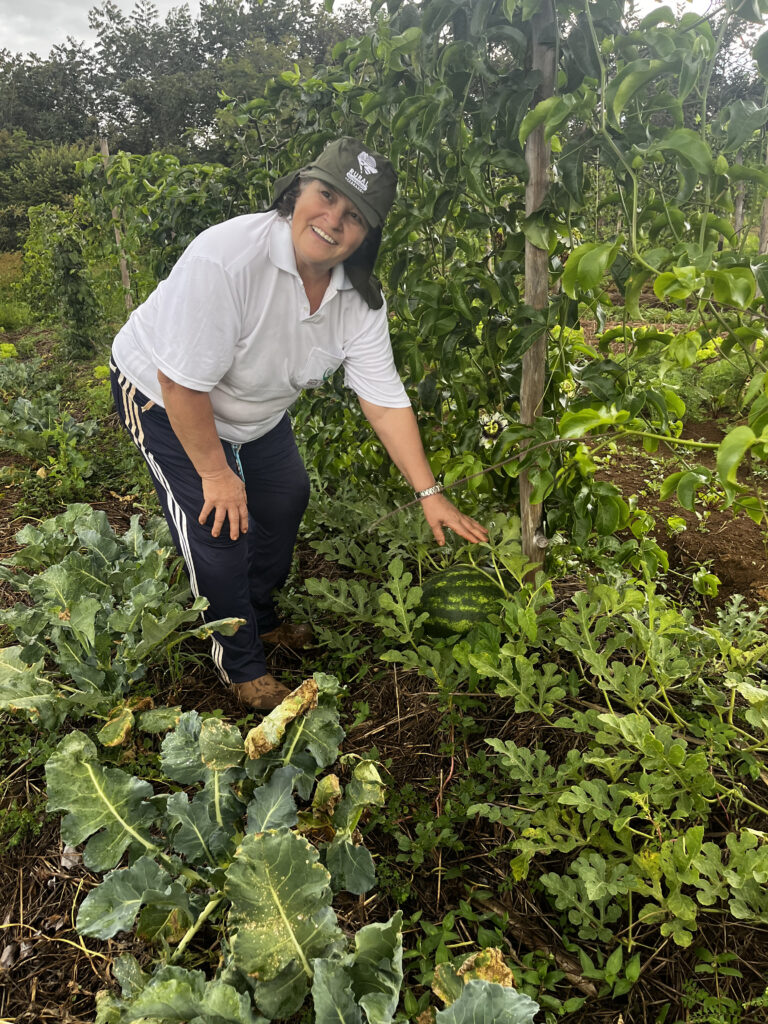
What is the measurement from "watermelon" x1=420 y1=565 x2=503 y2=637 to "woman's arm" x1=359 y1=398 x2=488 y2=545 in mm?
134

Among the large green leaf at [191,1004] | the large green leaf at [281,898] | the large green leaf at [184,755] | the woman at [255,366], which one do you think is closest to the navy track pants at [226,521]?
the woman at [255,366]

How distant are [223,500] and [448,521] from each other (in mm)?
717

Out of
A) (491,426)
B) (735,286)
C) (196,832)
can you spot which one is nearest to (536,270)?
(491,426)

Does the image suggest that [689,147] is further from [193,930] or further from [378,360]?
[193,930]

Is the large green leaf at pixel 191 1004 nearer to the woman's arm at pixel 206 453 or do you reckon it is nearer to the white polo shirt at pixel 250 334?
the woman's arm at pixel 206 453

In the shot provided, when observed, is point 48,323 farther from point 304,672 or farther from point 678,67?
point 678,67

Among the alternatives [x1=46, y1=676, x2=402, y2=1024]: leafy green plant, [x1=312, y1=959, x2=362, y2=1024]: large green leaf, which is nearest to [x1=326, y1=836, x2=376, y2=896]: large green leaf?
[x1=46, y1=676, x2=402, y2=1024]: leafy green plant

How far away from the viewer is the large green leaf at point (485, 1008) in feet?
3.83

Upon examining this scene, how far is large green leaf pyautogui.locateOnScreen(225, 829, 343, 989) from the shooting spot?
1331 mm

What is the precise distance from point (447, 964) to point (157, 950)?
0.69m

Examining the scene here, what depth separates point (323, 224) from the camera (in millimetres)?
1985

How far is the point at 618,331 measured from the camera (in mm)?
1916

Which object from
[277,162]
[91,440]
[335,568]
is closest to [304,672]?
[335,568]

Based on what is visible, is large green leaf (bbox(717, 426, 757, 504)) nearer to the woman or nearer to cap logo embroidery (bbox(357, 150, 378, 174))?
the woman
